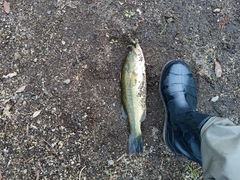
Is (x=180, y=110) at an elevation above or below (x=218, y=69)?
below

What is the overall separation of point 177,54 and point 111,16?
97 centimetres

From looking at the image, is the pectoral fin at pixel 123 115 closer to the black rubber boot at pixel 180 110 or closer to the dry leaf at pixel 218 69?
the black rubber boot at pixel 180 110

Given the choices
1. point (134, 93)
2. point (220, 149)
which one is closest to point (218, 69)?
point (134, 93)

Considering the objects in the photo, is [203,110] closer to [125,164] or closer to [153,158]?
[153,158]

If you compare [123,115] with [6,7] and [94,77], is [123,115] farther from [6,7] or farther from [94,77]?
[6,7]

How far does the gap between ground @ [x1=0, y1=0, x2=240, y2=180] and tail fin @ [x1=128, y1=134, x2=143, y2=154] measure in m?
0.09

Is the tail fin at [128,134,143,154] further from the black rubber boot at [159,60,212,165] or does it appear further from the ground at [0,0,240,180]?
the black rubber boot at [159,60,212,165]

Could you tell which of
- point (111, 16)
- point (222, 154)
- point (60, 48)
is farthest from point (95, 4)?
point (222, 154)

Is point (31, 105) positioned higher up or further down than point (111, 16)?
further down

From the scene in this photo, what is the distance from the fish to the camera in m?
3.51

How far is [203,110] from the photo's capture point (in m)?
3.74

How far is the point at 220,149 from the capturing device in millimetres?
2490

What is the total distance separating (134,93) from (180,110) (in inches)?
22.9

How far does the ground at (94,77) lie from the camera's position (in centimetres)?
357
